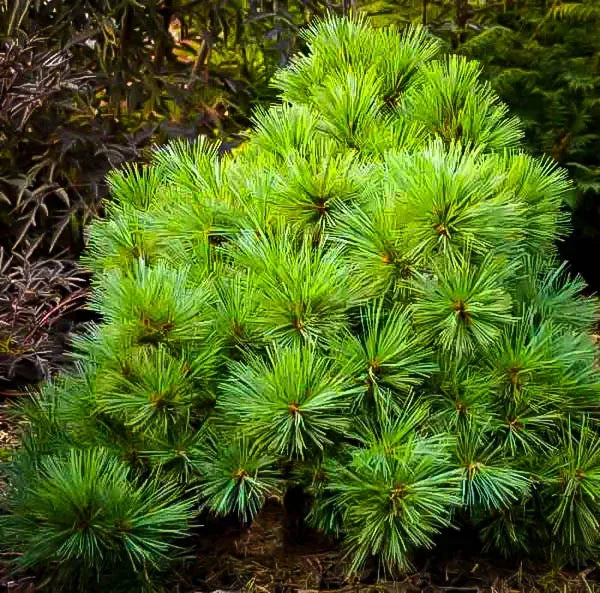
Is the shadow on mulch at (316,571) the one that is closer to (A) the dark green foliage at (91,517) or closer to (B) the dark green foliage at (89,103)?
(A) the dark green foliage at (91,517)

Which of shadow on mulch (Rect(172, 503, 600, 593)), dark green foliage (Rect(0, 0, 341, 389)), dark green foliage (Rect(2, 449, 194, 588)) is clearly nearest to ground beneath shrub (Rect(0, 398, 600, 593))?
shadow on mulch (Rect(172, 503, 600, 593))

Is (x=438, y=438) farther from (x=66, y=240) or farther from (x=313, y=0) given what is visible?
(x=313, y=0)

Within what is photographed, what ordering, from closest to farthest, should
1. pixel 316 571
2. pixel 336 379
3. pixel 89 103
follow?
pixel 336 379, pixel 316 571, pixel 89 103

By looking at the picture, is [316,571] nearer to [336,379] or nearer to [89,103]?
[336,379]

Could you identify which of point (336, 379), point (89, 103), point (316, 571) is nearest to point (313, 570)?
point (316, 571)

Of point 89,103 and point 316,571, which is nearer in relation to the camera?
point 316,571

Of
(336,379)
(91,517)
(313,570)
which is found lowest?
(313,570)

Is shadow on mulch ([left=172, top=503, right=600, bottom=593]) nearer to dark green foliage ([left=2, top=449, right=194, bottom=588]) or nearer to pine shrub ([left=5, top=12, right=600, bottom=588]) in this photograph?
pine shrub ([left=5, top=12, right=600, bottom=588])
